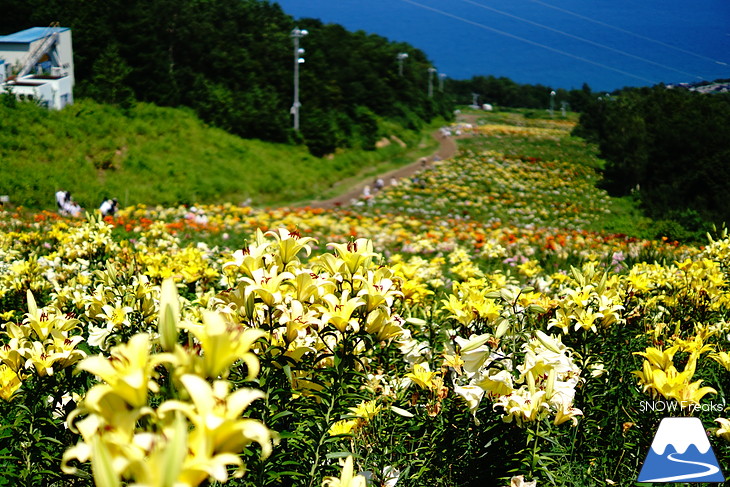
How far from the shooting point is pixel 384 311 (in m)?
1.77

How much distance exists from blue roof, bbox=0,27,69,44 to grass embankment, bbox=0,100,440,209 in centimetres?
216

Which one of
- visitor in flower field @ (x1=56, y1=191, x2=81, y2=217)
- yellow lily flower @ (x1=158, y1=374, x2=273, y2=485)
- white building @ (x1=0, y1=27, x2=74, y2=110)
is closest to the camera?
yellow lily flower @ (x1=158, y1=374, x2=273, y2=485)

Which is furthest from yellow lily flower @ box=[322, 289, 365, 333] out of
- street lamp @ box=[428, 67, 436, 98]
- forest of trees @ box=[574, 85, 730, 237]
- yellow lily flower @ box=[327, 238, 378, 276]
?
street lamp @ box=[428, 67, 436, 98]

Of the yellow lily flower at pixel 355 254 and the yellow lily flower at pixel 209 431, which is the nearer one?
the yellow lily flower at pixel 209 431

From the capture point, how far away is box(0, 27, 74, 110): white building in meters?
15.5

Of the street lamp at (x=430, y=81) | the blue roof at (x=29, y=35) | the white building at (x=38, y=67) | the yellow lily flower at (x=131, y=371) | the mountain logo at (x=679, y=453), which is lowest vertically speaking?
the mountain logo at (x=679, y=453)

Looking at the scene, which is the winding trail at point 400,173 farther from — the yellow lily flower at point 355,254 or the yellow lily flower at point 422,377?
the yellow lily flower at point 355,254

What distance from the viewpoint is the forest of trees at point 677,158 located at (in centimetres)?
1469

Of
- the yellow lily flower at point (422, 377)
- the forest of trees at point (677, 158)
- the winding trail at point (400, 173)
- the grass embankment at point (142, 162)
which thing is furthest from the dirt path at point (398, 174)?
the yellow lily flower at point (422, 377)

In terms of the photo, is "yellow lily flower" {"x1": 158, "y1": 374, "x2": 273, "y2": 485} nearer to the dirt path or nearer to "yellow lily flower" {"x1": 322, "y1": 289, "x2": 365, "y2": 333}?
"yellow lily flower" {"x1": 322, "y1": 289, "x2": 365, "y2": 333}

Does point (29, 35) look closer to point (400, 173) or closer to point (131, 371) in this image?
point (400, 173)

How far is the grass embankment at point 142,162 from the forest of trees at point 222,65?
97 centimetres

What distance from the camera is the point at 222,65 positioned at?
22.2 metres

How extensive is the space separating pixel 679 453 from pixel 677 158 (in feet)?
62.8
